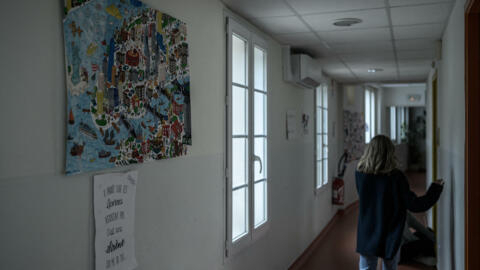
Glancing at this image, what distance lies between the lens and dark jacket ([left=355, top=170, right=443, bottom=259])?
331cm

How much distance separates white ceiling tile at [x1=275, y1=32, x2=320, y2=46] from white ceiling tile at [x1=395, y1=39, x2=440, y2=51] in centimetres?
89

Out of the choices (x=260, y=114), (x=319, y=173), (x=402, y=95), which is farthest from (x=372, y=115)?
(x=260, y=114)

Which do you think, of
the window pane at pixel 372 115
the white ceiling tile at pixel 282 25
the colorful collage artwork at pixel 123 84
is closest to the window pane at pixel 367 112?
the window pane at pixel 372 115

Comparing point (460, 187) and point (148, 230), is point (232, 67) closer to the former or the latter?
point (148, 230)

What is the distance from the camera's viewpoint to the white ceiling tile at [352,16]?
3.27 meters

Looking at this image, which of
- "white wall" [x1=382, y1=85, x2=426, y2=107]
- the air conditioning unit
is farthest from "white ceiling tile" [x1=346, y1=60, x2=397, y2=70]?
"white wall" [x1=382, y1=85, x2=426, y2=107]

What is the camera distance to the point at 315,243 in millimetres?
5941

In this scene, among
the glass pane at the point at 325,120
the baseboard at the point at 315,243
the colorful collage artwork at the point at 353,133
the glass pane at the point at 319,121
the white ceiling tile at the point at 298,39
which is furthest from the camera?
the colorful collage artwork at the point at 353,133

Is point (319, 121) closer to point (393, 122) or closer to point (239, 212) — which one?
point (239, 212)

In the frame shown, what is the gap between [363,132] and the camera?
31.3ft

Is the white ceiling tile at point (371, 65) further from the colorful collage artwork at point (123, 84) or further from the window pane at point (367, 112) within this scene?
the window pane at point (367, 112)

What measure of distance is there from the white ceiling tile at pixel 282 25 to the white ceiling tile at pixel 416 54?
5.83 ft

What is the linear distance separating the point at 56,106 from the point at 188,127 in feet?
3.37
